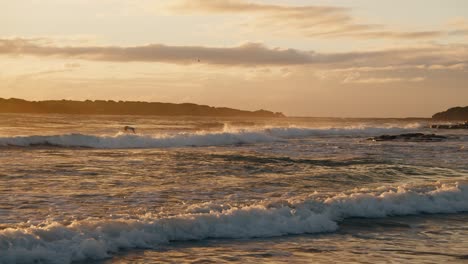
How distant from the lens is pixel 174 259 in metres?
11.3

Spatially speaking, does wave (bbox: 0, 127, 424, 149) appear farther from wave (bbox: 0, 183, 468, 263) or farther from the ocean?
wave (bbox: 0, 183, 468, 263)

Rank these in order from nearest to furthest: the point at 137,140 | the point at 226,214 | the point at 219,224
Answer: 1. the point at 219,224
2. the point at 226,214
3. the point at 137,140

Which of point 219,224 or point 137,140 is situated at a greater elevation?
point 137,140

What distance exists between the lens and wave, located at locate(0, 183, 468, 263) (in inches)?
447

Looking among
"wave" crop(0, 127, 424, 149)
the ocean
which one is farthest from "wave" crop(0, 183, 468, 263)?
"wave" crop(0, 127, 424, 149)

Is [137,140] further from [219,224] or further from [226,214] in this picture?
[219,224]

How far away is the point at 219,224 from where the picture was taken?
13.8m

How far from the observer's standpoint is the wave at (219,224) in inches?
447

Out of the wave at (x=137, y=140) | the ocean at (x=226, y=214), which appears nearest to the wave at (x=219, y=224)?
the ocean at (x=226, y=214)

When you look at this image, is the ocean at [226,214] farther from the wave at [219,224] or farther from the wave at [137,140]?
the wave at [137,140]

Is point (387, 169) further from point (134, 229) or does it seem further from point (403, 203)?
point (134, 229)

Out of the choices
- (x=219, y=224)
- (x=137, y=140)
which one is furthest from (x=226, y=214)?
(x=137, y=140)

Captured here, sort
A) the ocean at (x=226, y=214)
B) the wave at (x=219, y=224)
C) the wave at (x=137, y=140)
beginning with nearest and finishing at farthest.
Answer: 1. the wave at (x=219, y=224)
2. the ocean at (x=226, y=214)
3. the wave at (x=137, y=140)

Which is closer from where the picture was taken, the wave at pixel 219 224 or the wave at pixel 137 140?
the wave at pixel 219 224
